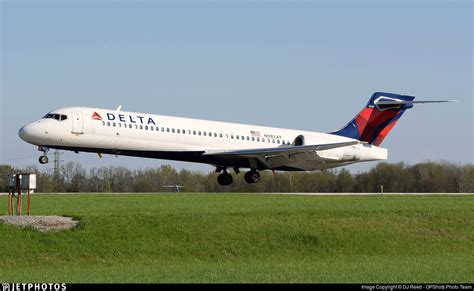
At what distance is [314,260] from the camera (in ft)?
94.6

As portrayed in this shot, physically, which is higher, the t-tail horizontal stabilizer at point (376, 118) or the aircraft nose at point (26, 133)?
the t-tail horizontal stabilizer at point (376, 118)

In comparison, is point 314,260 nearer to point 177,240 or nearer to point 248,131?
point 177,240

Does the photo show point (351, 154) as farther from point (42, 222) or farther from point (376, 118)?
point (42, 222)

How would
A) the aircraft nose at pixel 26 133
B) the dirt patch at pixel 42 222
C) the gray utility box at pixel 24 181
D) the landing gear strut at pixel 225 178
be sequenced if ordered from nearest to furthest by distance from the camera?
the dirt patch at pixel 42 222
the gray utility box at pixel 24 181
the aircraft nose at pixel 26 133
the landing gear strut at pixel 225 178

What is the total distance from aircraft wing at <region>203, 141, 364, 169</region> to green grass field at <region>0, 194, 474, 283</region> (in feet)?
48.5

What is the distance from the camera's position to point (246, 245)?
2958cm

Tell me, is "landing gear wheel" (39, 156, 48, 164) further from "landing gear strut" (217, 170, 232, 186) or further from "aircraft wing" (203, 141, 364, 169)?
"landing gear strut" (217, 170, 232, 186)

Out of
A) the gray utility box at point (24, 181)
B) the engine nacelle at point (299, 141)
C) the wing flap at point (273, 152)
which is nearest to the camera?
the gray utility box at point (24, 181)

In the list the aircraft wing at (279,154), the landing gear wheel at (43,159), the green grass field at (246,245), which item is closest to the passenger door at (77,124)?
the landing gear wheel at (43,159)

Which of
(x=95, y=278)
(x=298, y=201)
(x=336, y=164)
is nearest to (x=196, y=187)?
(x=336, y=164)

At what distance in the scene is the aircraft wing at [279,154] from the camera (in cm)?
5141

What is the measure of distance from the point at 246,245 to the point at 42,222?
20.7ft

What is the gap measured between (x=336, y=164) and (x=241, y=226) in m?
26.9

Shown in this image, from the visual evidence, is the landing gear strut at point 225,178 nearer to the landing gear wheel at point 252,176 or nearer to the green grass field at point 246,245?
the landing gear wheel at point 252,176
